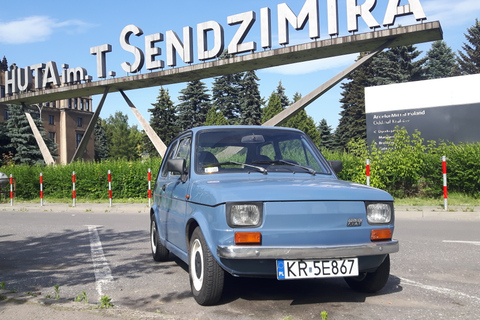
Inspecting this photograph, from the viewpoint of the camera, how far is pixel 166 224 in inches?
240

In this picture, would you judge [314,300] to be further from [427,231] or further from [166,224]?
[427,231]

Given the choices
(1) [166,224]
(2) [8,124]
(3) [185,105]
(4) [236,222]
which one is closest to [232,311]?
(4) [236,222]

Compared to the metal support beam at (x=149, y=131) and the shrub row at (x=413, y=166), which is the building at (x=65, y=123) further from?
the shrub row at (x=413, y=166)

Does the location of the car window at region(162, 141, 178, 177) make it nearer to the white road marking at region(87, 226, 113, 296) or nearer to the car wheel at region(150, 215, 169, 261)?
the car wheel at region(150, 215, 169, 261)

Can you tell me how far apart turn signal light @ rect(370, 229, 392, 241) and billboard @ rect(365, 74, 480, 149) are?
15.5 metres

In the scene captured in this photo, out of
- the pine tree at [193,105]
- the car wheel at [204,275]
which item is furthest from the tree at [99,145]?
the car wheel at [204,275]

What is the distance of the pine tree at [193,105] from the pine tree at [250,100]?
16.9 ft

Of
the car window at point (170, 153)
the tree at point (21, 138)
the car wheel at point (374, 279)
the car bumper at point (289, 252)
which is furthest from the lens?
the tree at point (21, 138)

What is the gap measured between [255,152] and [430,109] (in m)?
17.4

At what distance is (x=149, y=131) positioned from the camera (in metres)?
29.6

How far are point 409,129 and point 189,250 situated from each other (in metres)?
18.9

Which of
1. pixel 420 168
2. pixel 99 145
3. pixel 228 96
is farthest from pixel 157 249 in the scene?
pixel 99 145

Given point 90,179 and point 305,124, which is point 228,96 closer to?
point 305,124

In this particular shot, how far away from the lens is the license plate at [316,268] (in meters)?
4.08
